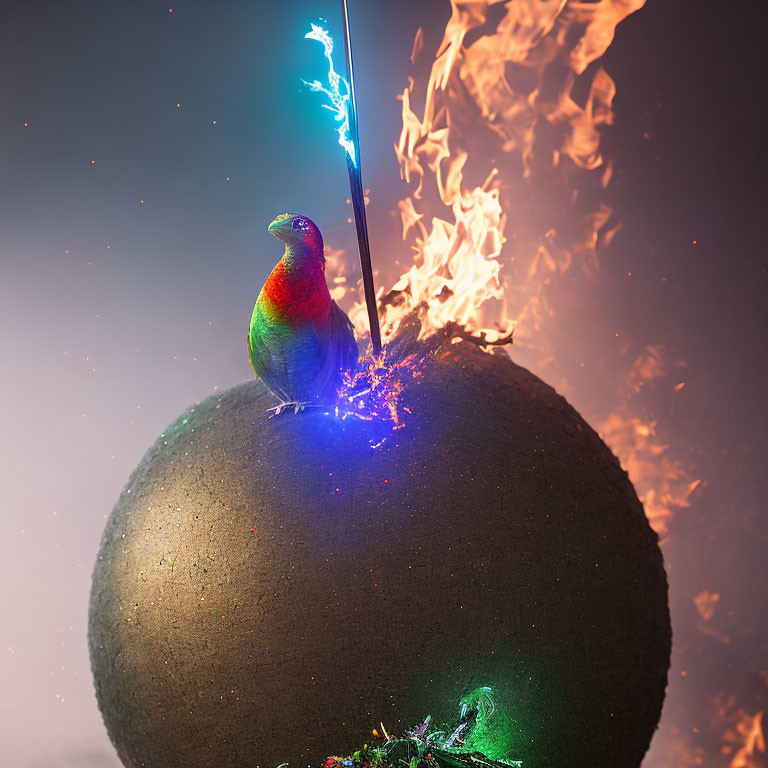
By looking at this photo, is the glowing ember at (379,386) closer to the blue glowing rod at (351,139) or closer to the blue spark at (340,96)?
the blue glowing rod at (351,139)

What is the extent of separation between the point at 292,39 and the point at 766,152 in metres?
1.42

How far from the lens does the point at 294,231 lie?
54.6 inches

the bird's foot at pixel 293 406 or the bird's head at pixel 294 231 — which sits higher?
the bird's head at pixel 294 231

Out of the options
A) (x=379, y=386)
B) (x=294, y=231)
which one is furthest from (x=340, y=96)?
(x=379, y=386)

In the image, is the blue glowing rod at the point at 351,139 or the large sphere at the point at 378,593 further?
the blue glowing rod at the point at 351,139

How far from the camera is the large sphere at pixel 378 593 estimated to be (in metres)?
1.24

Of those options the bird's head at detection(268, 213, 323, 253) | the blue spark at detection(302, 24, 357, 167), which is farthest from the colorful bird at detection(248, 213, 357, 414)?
the blue spark at detection(302, 24, 357, 167)

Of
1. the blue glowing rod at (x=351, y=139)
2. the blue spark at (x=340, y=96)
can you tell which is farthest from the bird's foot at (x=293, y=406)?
the blue spark at (x=340, y=96)

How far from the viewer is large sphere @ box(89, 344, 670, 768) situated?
1243 mm

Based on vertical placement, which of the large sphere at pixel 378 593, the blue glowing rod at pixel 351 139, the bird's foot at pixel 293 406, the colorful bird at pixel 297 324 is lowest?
the large sphere at pixel 378 593

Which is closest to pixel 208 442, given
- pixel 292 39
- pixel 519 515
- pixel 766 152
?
pixel 519 515

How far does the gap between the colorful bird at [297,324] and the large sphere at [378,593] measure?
0.07 m

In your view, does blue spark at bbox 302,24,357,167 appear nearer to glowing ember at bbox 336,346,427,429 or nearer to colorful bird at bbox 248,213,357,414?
colorful bird at bbox 248,213,357,414

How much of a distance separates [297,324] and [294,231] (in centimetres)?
17
